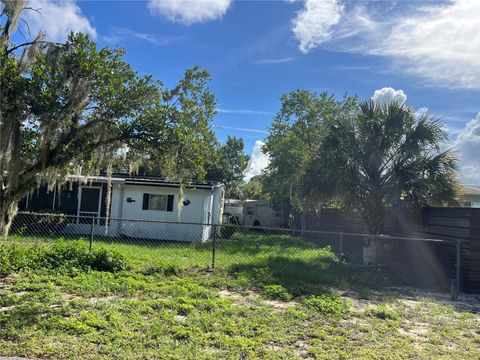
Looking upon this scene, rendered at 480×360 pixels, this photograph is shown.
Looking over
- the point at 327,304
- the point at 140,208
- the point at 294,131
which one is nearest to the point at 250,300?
the point at 327,304

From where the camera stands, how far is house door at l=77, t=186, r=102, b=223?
16.8 m

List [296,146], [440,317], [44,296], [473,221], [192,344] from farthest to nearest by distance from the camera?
[296,146] < [473,221] < [440,317] < [44,296] < [192,344]

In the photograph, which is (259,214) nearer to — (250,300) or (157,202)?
(157,202)

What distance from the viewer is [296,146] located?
2173 cm

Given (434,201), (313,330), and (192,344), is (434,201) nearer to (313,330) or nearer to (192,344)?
(313,330)

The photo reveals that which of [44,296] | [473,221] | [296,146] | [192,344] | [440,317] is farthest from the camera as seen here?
[296,146]

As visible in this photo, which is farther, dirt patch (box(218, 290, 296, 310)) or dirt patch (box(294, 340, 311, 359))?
dirt patch (box(218, 290, 296, 310))

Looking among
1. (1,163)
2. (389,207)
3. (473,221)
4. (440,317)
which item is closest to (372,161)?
(389,207)

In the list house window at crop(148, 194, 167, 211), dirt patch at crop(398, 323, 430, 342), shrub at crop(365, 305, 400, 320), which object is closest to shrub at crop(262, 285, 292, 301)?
shrub at crop(365, 305, 400, 320)

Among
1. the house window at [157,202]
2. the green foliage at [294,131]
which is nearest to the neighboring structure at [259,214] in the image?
the green foliage at [294,131]

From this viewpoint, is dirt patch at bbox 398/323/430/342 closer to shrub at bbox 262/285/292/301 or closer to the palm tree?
shrub at bbox 262/285/292/301

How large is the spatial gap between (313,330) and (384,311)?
65.3 inches

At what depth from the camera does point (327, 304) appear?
6.21 metres

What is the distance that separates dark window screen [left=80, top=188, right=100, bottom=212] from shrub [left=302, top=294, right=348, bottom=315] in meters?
12.8
